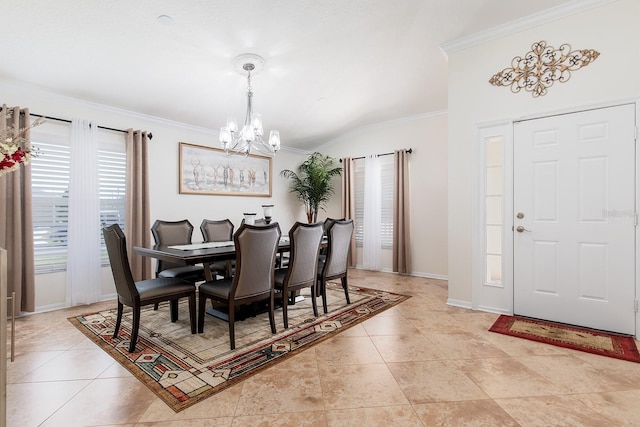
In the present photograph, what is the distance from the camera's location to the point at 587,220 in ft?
9.43

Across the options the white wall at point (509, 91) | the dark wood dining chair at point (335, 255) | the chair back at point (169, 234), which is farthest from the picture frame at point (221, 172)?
the white wall at point (509, 91)

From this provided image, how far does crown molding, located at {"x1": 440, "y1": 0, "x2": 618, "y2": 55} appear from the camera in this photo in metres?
2.84

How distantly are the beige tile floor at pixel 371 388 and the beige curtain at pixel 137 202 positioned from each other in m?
1.40

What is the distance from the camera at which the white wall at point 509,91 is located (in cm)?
271

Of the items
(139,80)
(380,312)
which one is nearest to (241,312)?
(380,312)

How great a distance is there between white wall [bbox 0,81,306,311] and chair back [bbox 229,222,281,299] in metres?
2.53

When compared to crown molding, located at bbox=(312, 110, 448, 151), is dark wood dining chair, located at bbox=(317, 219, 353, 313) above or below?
below

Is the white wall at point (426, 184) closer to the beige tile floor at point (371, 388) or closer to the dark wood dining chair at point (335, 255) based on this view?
the dark wood dining chair at point (335, 255)

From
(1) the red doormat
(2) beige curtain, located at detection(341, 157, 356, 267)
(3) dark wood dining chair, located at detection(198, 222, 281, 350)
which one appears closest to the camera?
(1) the red doormat

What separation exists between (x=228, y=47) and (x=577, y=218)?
373 cm

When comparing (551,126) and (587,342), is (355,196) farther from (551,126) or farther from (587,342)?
(587,342)

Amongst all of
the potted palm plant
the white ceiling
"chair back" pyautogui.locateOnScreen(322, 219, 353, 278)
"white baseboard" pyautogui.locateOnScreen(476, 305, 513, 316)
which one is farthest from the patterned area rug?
the potted palm plant

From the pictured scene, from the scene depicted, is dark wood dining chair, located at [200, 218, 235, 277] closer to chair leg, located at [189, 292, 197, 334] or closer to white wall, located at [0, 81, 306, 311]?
white wall, located at [0, 81, 306, 311]

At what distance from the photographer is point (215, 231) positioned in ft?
14.5
